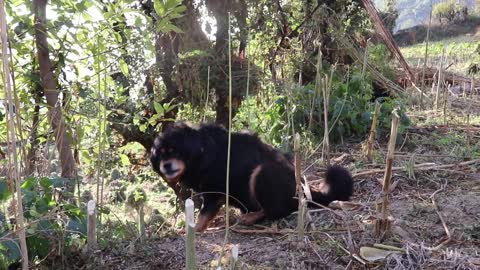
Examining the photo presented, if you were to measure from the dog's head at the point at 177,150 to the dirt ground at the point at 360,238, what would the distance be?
0.55 meters

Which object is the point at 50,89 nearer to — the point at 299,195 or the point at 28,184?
the point at 28,184

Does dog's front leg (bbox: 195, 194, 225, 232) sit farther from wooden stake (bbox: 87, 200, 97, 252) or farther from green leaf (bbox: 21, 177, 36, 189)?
green leaf (bbox: 21, 177, 36, 189)

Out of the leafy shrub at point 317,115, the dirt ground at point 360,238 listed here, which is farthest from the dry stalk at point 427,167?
the leafy shrub at point 317,115

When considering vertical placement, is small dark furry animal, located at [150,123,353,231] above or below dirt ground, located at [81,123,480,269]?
above

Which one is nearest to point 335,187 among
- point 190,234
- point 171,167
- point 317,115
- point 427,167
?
point 427,167

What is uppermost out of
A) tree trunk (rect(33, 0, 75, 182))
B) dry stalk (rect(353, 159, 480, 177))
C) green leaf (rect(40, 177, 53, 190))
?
tree trunk (rect(33, 0, 75, 182))

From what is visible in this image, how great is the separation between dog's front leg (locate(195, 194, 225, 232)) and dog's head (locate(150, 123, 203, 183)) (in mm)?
312

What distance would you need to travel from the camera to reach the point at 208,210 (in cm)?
449

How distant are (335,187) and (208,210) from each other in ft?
3.28

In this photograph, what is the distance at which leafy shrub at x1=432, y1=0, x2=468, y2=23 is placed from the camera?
923 inches

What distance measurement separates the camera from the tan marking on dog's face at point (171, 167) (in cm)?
437

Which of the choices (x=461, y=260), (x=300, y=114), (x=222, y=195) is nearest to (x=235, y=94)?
(x=300, y=114)

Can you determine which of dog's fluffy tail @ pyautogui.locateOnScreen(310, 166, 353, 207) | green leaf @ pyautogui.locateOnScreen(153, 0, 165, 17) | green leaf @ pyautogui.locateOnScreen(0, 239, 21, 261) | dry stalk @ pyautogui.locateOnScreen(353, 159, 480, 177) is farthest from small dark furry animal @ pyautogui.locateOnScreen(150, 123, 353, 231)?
green leaf @ pyautogui.locateOnScreen(0, 239, 21, 261)

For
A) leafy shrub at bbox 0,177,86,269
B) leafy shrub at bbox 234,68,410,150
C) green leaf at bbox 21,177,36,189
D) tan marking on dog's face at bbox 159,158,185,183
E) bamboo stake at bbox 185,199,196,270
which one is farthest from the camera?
leafy shrub at bbox 234,68,410,150
